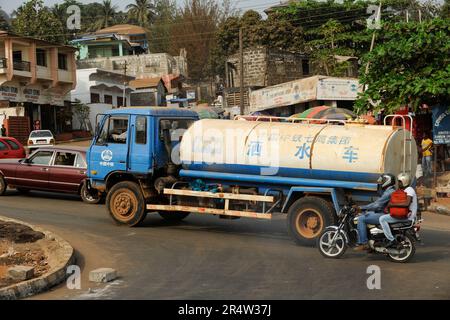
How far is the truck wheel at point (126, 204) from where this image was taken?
1221 centimetres

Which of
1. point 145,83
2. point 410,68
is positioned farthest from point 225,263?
point 145,83

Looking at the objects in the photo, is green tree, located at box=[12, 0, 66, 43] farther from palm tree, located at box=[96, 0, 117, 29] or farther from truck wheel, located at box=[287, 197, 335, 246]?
truck wheel, located at box=[287, 197, 335, 246]

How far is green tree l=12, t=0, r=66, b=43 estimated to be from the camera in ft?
170

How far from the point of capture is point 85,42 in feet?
217

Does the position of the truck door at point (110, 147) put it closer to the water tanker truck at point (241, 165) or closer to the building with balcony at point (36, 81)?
the water tanker truck at point (241, 165)

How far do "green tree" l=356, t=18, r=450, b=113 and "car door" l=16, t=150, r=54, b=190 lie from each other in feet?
32.8

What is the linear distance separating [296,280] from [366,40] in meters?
42.8

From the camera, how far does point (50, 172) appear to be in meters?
16.0

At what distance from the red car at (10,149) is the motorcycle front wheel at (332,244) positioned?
46.7 ft

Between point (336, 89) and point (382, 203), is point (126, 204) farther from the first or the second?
point (336, 89)

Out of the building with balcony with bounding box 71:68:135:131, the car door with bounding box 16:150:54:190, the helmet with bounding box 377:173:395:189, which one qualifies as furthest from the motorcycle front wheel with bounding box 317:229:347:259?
the building with balcony with bounding box 71:68:135:131

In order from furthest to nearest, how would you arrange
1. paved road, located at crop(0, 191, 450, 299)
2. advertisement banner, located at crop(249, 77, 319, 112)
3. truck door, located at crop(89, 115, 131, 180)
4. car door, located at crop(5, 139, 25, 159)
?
advertisement banner, located at crop(249, 77, 319, 112), car door, located at crop(5, 139, 25, 159), truck door, located at crop(89, 115, 131, 180), paved road, located at crop(0, 191, 450, 299)

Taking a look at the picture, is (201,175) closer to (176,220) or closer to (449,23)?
(176,220)

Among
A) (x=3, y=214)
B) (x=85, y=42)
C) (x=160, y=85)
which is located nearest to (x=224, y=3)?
(x=85, y=42)
